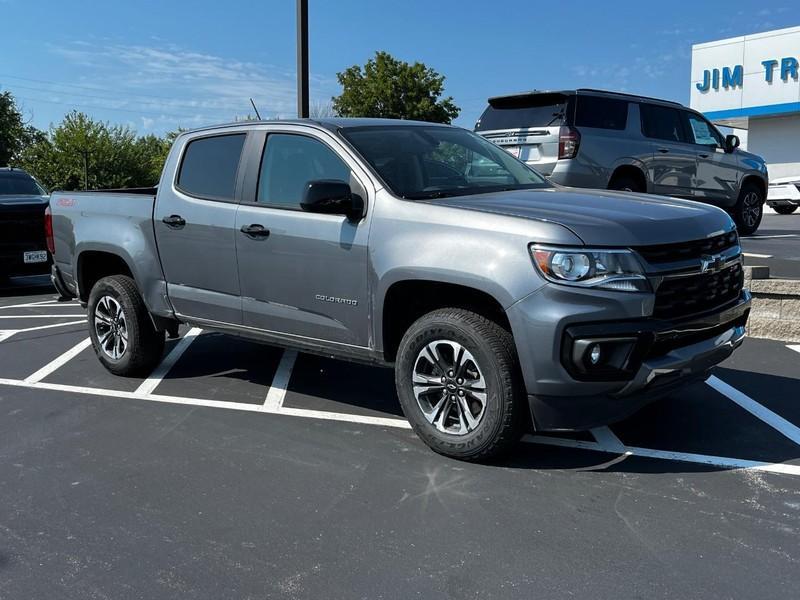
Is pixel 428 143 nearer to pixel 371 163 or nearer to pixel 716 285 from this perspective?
pixel 371 163

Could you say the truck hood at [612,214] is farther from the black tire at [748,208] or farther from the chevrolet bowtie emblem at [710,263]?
the black tire at [748,208]

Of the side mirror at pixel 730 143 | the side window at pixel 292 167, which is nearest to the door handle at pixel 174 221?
the side window at pixel 292 167

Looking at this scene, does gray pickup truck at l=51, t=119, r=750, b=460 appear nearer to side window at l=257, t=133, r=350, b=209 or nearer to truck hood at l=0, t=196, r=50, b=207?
side window at l=257, t=133, r=350, b=209

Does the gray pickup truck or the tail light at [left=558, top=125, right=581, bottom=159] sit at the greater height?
the tail light at [left=558, top=125, right=581, bottom=159]

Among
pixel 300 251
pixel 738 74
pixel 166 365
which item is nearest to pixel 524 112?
pixel 166 365

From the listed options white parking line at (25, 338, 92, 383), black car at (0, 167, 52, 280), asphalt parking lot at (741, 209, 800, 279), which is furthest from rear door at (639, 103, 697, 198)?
black car at (0, 167, 52, 280)

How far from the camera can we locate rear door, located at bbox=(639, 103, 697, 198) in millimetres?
10383

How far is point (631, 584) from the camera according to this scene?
9.57ft

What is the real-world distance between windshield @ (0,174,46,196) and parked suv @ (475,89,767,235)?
761cm

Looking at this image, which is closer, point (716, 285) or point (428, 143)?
point (716, 285)

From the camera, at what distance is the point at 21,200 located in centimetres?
1205

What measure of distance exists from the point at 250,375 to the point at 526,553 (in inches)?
141

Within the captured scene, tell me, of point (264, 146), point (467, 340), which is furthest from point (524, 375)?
point (264, 146)

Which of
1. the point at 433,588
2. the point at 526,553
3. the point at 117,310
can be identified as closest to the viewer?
the point at 433,588
